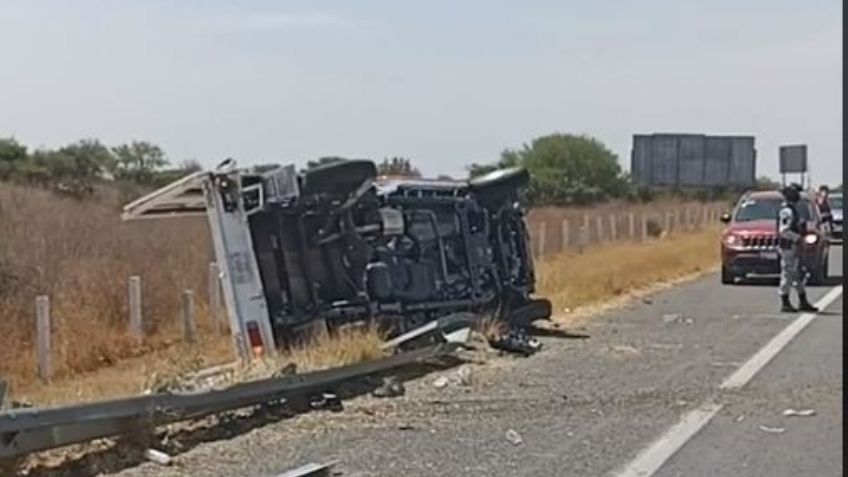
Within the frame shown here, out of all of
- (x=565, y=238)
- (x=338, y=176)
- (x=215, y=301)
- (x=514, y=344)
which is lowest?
(x=565, y=238)

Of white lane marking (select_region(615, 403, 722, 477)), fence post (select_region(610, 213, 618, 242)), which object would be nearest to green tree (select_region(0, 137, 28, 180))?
fence post (select_region(610, 213, 618, 242))

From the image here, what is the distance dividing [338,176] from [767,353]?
4608 millimetres

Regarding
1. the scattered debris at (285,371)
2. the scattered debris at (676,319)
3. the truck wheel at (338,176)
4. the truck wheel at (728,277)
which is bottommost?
the truck wheel at (728,277)

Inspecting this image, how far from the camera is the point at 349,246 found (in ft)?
50.8

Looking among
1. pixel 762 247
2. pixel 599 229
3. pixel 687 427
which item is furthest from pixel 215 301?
pixel 599 229

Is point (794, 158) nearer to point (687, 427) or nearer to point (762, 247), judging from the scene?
point (762, 247)

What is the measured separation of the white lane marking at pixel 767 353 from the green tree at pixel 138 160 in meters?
44.6

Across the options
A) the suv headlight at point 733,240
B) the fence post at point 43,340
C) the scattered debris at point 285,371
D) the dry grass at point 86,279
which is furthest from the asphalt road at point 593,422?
the suv headlight at point 733,240

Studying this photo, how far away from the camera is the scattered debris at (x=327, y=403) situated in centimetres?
1111

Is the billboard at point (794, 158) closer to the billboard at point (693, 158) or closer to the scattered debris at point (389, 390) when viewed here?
the billboard at point (693, 158)

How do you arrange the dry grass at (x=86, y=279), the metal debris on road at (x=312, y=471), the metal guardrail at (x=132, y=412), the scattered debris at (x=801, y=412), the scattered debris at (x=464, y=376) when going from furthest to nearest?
the dry grass at (x=86, y=279) < the scattered debris at (x=464, y=376) < the scattered debris at (x=801, y=412) < the metal debris on road at (x=312, y=471) < the metal guardrail at (x=132, y=412)

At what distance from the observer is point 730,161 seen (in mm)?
82312

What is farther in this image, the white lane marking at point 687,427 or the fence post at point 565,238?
the fence post at point 565,238

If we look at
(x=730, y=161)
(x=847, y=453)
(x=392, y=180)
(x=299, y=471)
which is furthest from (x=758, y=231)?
(x=730, y=161)
